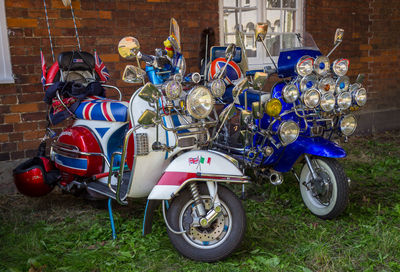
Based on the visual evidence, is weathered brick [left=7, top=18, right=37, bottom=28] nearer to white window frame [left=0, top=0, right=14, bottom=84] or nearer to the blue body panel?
white window frame [left=0, top=0, right=14, bottom=84]

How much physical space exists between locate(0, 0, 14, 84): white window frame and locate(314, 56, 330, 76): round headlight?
297cm

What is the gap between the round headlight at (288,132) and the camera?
304 centimetres

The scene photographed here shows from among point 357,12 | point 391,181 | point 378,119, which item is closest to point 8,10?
point 391,181

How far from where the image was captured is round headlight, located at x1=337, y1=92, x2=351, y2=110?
3.22 metres

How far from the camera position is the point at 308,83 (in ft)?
10.6

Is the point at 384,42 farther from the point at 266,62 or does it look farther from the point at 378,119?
the point at 266,62

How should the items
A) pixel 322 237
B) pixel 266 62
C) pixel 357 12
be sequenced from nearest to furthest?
pixel 322 237, pixel 266 62, pixel 357 12

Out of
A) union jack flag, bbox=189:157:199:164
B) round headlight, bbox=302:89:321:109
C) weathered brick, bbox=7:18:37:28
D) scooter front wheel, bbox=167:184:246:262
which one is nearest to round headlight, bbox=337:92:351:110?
round headlight, bbox=302:89:321:109

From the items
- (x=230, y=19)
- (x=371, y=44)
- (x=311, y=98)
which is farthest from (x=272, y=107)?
(x=371, y=44)

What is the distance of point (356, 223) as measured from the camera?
323 centimetres

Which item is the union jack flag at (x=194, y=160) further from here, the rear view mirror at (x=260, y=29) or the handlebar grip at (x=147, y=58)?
the rear view mirror at (x=260, y=29)

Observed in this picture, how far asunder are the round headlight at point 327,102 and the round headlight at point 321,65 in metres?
0.20

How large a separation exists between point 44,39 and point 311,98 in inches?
111

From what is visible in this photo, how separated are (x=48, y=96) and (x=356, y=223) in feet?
8.76
